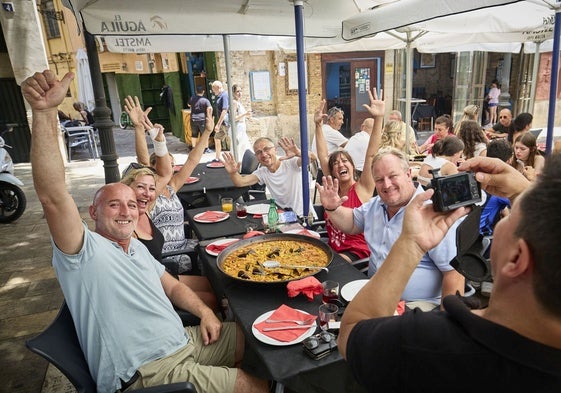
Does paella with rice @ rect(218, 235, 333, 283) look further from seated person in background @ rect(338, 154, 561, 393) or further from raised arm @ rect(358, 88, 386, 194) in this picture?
seated person in background @ rect(338, 154, 561, 393)

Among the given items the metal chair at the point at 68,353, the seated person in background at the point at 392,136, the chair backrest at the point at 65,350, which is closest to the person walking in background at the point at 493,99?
the seated person in background at the point at 392,136

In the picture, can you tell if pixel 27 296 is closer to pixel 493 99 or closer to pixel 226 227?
pixel 226 227

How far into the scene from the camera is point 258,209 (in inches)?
161

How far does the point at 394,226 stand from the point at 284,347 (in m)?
1.26

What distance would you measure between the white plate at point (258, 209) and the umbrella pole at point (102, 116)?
1600mm

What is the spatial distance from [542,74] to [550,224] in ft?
57.3

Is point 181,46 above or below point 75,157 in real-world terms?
above

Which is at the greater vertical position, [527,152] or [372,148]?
[372,148]

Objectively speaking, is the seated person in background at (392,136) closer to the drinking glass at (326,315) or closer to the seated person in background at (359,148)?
the seated person in background at (359,148)

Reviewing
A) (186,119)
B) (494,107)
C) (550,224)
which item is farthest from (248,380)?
(494,107)

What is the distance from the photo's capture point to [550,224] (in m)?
0.80

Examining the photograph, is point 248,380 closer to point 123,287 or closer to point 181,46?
point 123,287

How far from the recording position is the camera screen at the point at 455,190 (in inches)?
50.3

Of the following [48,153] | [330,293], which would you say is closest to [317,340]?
[330,293]
